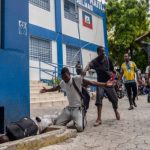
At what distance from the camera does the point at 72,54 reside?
20453 mm

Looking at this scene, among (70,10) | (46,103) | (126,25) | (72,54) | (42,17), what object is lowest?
(46,103)

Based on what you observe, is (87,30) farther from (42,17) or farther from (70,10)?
(42,17)

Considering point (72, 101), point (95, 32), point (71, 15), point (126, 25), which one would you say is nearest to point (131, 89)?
point (72, 101)

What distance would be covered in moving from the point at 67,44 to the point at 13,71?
1399 centimetres

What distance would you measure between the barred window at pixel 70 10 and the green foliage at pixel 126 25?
8.49 metres

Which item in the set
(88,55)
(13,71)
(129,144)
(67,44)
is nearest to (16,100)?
(13,71)

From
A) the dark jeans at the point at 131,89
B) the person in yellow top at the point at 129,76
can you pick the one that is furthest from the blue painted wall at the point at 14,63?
the dark jeans at the point at 131,89

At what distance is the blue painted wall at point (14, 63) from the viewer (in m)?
5.69

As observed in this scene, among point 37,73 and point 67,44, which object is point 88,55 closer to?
point 67,44

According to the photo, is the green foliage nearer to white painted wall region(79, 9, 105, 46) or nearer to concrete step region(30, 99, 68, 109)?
white painted wall region(79, 9, 105, 46)

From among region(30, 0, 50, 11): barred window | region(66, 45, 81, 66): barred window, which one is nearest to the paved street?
region(30, 0, 50, 11): barred window

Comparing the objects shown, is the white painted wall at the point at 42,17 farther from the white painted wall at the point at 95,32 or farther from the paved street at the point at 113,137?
the paved street at the point at 113,137

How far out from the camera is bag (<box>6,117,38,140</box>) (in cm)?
517

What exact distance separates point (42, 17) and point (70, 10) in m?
3.56
